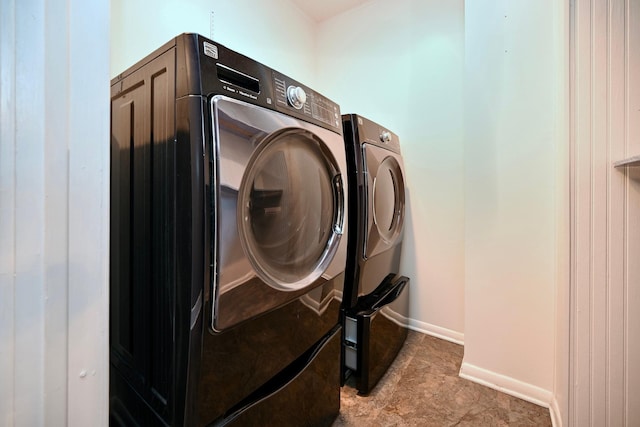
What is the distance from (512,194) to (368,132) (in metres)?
0.79

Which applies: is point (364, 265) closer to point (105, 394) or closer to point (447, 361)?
point (447, 361)

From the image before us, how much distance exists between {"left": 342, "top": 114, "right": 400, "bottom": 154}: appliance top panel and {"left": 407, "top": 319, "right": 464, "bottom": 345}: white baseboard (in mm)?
1251

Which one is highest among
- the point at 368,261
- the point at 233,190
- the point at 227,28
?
the point at 227,28

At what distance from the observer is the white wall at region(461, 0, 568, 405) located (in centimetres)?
123

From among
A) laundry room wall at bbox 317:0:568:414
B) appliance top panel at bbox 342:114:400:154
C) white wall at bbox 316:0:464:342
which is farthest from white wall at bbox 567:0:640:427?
white wall at bbox 316:0:464:342

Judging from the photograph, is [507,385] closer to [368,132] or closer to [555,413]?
[555,413]

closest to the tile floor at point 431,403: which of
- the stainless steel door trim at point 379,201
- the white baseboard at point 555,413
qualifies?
the white baseboard at point 555,413

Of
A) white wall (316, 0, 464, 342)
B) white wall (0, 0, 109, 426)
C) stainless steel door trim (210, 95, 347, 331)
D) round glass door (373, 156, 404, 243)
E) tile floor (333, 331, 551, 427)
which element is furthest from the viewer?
white wall (316, 0, 464, 342)

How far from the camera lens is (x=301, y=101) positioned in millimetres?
835

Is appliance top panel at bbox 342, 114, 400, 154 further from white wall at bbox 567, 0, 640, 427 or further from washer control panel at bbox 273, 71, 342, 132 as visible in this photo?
white wall at bbox 567, 0, 640, 427

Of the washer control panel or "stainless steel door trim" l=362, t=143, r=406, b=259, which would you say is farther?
"stainless steel door trim" l=362, t=143, r=406, b=259

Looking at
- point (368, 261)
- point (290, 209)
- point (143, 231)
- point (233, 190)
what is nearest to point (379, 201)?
point (368, 261)

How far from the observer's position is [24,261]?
0.37 metres

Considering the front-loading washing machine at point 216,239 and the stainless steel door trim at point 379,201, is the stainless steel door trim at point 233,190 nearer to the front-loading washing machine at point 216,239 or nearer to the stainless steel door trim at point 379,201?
the front-loading washing machine at point 216,239
